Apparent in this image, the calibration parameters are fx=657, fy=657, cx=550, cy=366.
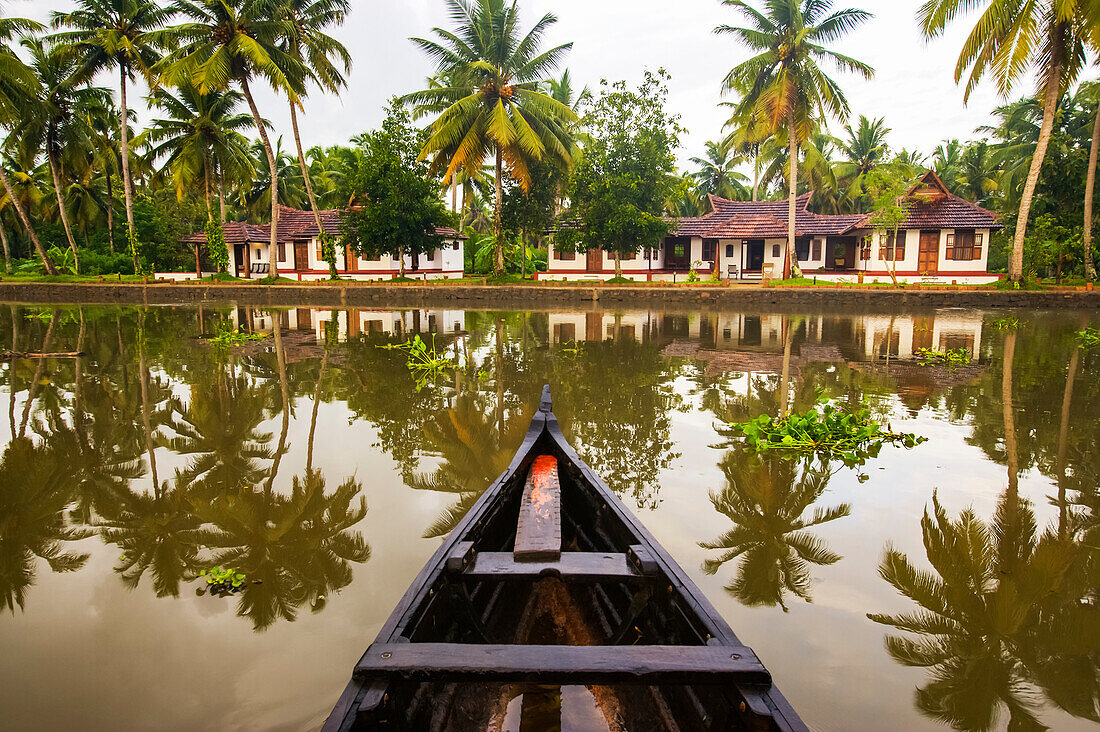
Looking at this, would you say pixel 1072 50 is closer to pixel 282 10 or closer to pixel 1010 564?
pixel 1010 564

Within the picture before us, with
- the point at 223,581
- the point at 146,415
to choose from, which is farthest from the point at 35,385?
the point at 223,581

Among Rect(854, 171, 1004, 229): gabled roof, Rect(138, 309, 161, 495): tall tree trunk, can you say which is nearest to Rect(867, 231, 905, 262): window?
Rect(854, 171, 1004, 229): gabled roof

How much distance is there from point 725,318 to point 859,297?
657 centimetres

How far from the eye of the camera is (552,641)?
296 centimetres

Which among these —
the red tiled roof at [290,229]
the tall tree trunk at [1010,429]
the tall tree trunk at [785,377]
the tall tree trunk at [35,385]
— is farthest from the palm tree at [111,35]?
the tall tree trunk at [1010,429]

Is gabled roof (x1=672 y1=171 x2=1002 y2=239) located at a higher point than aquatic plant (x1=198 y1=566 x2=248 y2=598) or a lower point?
higher

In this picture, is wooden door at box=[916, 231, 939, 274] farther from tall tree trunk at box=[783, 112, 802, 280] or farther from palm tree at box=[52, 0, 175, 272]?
palm tree at box=[52, 0, 175, 272]

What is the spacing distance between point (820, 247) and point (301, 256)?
89.7 feet

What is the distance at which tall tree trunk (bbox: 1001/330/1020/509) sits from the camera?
5438mm

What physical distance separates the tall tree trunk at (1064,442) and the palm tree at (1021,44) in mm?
13017

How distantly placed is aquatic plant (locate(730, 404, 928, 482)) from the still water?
246mm

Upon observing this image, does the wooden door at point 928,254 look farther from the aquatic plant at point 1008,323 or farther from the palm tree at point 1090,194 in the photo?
the aquatic plant at point 1008,323

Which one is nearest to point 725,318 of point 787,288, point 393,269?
point 787,288

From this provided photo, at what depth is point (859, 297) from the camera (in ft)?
76.0
